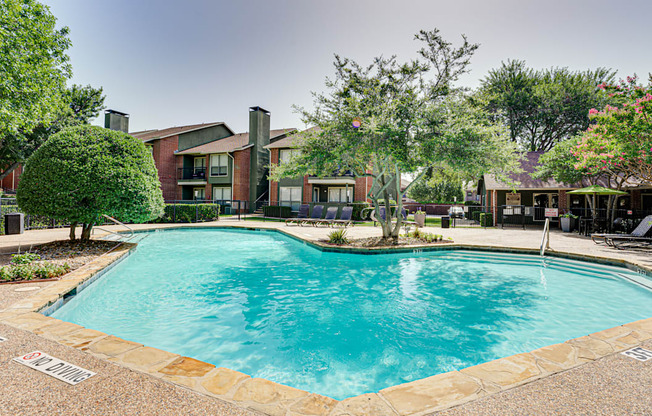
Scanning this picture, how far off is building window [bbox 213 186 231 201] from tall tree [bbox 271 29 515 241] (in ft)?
59.8

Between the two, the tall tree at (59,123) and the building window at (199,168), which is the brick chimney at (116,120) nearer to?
the tall tree at (59,123)

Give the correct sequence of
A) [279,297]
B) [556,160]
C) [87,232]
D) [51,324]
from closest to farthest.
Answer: [51,324] → [279,297] → [87,232] → [556,160]

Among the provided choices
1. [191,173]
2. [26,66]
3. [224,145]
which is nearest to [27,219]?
[26,66]

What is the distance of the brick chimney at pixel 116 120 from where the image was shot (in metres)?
30.9

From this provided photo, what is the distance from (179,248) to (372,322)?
878cm

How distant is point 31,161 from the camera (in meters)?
8.24

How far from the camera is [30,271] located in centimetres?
548

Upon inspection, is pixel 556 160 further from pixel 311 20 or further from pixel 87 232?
pixel 87 232

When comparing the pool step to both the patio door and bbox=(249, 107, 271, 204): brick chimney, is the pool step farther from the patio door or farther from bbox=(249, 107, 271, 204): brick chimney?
bbox=(249, 107, 271, 204): brick chimney

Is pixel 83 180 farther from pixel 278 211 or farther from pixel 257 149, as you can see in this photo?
pixel 257 149

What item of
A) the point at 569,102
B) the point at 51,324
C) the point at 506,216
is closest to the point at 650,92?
the point at 506,216

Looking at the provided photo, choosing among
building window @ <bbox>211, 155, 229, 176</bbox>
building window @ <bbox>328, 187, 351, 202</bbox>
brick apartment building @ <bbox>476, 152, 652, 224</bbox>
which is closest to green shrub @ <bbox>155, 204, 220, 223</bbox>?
building window @ <bbox>211, 155, 229, 176</bbox>

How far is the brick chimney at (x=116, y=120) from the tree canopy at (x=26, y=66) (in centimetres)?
2322

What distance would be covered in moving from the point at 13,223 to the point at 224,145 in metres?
19.2
